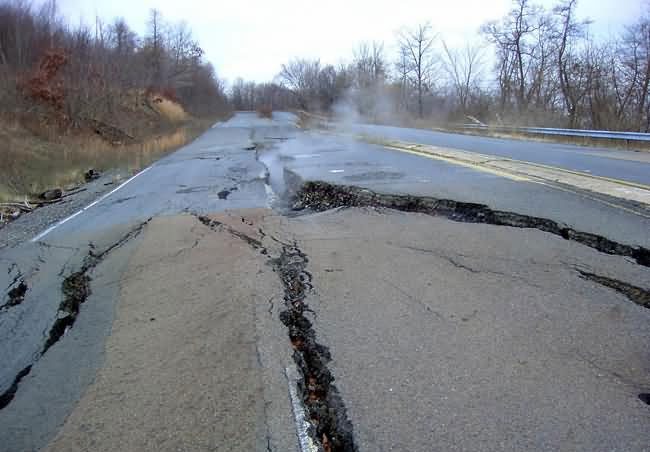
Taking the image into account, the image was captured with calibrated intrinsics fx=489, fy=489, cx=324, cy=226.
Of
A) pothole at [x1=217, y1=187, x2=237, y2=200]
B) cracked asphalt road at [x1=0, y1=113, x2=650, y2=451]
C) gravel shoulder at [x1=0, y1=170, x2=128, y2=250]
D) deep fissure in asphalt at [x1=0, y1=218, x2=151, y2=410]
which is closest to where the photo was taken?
cracked asphalt road at [x1=0, y1=113, x2=650, y2=451]

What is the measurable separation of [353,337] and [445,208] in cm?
402

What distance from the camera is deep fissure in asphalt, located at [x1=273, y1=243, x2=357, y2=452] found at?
2395 mm

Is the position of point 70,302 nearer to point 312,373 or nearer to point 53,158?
point 312,373

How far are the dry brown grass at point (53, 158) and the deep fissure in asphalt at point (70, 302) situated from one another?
6206 millimetres

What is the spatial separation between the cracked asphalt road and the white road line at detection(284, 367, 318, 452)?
4 cm

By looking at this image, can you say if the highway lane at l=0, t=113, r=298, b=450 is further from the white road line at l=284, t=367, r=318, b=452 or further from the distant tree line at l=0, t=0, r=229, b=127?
the distant tree line at l=0, t=0, r=229, b=127

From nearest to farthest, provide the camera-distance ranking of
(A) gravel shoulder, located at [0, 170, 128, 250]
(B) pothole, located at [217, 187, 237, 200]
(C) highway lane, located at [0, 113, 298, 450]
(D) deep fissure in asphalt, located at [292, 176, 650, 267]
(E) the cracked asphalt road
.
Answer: (E) the cracked asphalt road, (C) highway lane, located at [0, 113, 298, 450], (D) deep fissure in asphalt, located at [292, 176, 650, 267], (A) gravel shoulder, located at [0, 170, 128, 250], (B) pothole, located at [217, 187, 237, 200]

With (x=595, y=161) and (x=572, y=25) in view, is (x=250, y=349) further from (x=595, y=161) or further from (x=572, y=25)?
(x=572, y=25)

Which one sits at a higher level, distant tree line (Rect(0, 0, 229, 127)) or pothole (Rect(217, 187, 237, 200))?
distant tree line (Rect(0, 0, 229, 127))

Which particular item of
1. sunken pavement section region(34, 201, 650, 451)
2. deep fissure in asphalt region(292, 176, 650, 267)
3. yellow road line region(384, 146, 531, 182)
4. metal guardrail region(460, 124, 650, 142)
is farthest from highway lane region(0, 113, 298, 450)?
metal guardrail region(460, 124, 650, 142)

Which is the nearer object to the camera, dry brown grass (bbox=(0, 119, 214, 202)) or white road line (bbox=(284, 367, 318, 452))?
white road line (bbox=(284, 367, 318, 452))

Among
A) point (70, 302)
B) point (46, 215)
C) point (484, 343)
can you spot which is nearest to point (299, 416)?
point (484, 343)

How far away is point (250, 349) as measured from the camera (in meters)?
3.23

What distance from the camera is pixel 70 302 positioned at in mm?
4547
